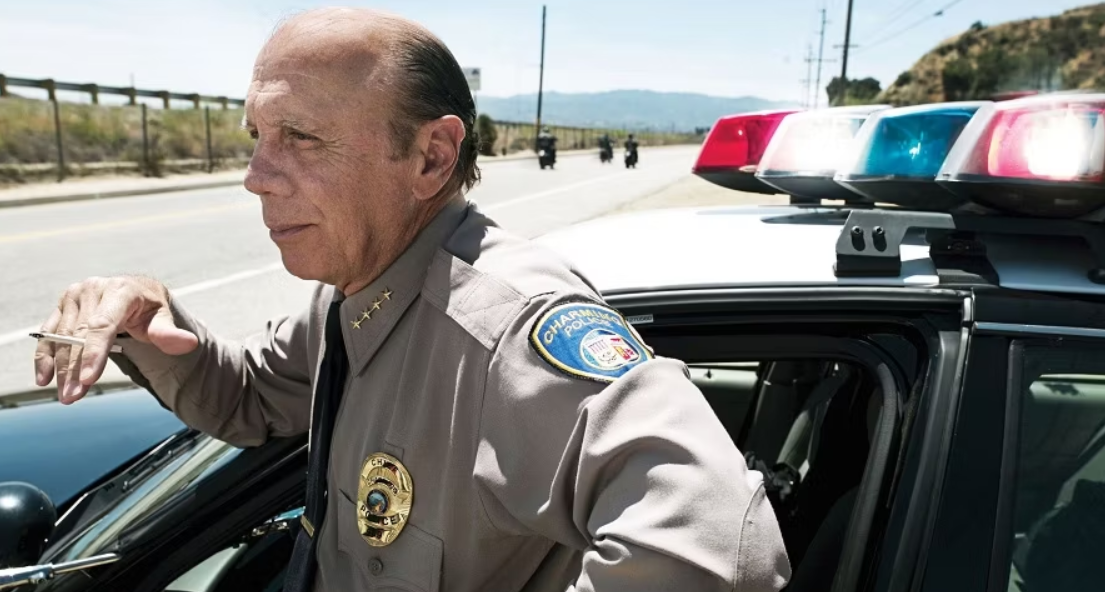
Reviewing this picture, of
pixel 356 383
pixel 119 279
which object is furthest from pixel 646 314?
pixel 119 279

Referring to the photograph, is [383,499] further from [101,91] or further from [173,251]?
[101,91]

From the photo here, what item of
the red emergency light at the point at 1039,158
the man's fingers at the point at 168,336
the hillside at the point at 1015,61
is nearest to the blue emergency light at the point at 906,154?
the red emergency light at the point at 1039,158

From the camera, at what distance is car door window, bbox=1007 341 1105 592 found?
1.23m

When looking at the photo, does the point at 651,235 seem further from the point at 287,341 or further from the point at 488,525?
the point at 488,525

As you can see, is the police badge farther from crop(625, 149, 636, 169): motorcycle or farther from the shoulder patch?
crop(625, 149, 636, 169): motorcycle

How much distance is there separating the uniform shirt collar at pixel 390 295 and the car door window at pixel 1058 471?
79 cm

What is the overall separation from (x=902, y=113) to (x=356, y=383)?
1.15 metres

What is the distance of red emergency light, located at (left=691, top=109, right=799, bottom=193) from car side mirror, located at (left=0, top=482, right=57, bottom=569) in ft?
5.02

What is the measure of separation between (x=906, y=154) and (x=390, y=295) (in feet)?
3.33

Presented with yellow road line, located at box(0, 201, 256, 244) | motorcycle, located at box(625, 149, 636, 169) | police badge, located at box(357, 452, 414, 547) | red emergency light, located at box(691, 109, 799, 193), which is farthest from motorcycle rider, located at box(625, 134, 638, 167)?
police badge, located at box(357, 452, 414, 547)

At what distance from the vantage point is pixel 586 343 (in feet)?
3.30

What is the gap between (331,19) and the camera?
115cm

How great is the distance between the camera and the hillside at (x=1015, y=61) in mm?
71688

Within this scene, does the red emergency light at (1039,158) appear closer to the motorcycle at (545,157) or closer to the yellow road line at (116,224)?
the yellow road line at (116,224)
